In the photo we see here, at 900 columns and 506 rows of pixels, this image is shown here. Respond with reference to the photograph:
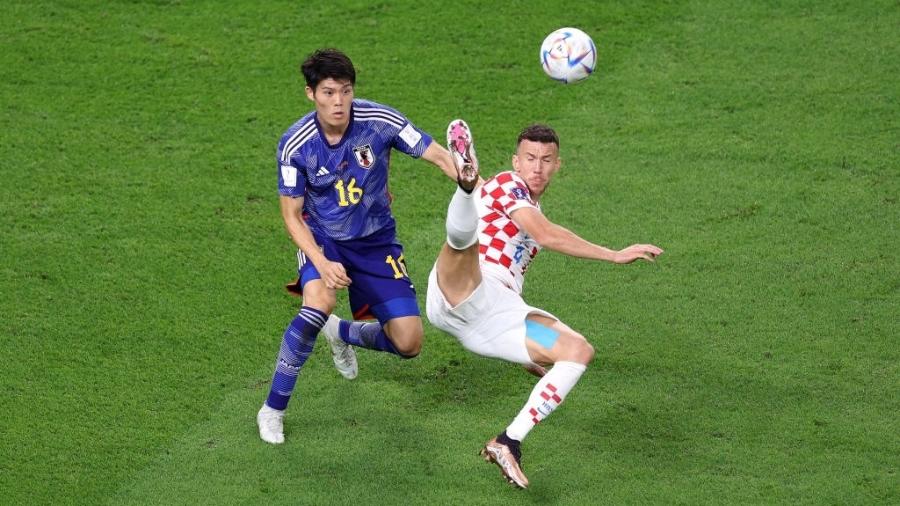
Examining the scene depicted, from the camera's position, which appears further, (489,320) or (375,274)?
(375,274)

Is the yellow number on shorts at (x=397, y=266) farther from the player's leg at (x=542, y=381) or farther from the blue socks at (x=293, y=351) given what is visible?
the player's leg at (x=542, y=381)

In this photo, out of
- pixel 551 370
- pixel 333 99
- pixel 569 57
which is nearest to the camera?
pixel 551 370

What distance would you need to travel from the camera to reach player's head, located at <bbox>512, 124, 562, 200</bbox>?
7273 mm

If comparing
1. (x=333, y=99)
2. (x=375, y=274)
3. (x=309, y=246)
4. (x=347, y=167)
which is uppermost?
(x=333, y=99)

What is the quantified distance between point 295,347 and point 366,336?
0.58 metres

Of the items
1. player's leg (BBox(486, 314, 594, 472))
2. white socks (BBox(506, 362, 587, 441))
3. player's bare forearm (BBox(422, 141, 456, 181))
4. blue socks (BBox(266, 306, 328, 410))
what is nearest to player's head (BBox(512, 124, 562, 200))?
player's bare forearm (BBox(422, 141, 456, 181))

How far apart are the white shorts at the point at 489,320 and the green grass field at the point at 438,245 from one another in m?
0.55

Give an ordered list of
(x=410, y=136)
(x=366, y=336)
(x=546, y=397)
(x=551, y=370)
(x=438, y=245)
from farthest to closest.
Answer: (x=438, y=245) → (x=366, y=336) → (x=410, y=136) → (x=551, y=370) → (x=546, y=397)

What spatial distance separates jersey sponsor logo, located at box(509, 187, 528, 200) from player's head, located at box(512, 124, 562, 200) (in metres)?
0.15

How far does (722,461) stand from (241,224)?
387 cm

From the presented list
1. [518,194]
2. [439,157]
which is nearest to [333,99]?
[439,157]

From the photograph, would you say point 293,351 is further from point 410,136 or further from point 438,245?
point 438,245

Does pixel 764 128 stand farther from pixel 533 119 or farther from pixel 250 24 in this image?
pixel 250 24

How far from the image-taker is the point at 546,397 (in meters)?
6.64
